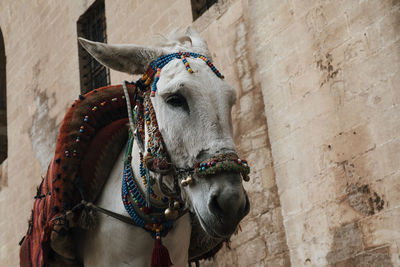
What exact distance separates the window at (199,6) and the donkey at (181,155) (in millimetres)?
4053

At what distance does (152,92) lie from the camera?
2816 mm

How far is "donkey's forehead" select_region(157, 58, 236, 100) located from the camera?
2.65 meters

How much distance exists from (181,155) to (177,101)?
0.80 ft

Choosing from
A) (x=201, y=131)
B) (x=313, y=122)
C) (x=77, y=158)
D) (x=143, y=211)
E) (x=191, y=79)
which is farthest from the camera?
(x=313, y=122)

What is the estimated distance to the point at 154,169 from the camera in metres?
2.70

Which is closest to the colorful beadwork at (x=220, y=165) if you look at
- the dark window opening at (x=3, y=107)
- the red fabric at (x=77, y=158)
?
the red fabric at (x=77, y=158)

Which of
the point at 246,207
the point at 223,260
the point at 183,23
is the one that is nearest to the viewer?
the point at 246,207

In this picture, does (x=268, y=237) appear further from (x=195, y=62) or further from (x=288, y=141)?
(x=195, y=62)

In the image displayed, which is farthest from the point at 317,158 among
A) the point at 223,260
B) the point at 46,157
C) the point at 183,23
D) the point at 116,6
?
the point at 46,157

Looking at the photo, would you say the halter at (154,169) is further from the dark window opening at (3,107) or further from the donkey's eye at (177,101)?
the dark window opening at (3,107)

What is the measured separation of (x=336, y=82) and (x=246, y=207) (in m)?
2.69

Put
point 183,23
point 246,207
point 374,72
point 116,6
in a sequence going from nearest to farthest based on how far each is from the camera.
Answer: point 246,207 < point 374,72 < point 183,23 < point 116,6

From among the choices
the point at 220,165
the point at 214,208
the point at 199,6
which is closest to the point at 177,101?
the point at 220,165

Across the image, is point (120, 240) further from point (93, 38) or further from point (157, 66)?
point (93, 38)
